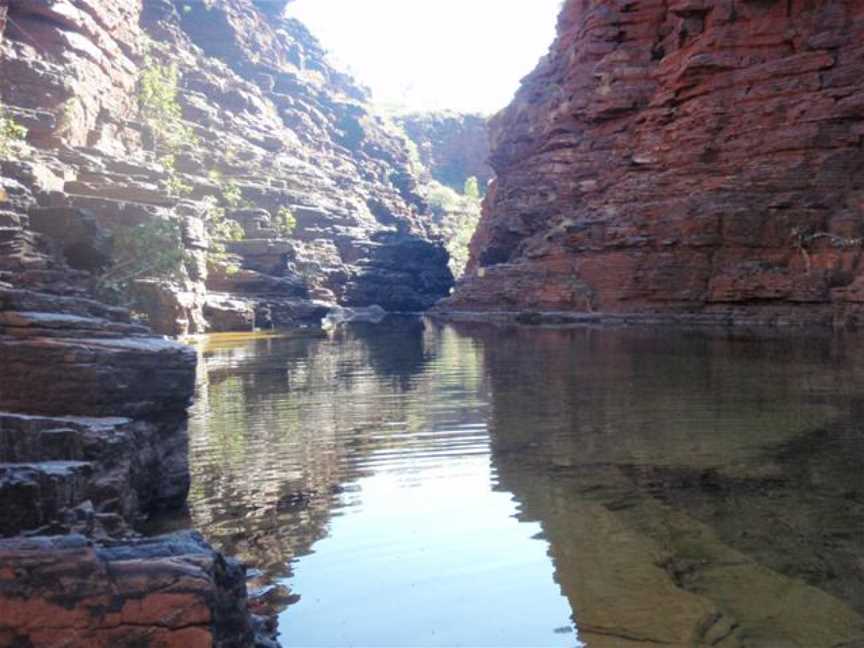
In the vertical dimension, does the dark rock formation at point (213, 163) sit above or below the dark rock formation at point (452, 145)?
below

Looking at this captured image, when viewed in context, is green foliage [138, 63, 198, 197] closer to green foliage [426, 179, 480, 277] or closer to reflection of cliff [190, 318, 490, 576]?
green foliage [426, 179, 480, 277]

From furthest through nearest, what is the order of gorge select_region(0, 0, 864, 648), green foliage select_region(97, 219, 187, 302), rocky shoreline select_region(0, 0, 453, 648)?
green foliage select_region(97, 219, 187, 302) → gorge select_region(0, 0, 864, 648) → rocky shoreline select_region(0, 0, 453, 648)

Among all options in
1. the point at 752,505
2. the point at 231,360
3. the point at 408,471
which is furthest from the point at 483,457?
the point at 231,360

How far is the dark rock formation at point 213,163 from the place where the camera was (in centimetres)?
4825

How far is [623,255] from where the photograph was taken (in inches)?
2080

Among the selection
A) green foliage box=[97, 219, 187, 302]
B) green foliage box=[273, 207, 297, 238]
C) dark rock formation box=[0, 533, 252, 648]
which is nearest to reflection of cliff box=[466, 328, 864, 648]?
dark rock formation box=[0, 533, 252, 648]

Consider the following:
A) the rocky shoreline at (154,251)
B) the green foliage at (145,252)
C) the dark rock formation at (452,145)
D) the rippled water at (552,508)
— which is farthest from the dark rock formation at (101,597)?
the dark rock formation at (452,145)

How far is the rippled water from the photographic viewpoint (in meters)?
6.26

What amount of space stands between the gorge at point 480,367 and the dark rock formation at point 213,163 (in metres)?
0.43

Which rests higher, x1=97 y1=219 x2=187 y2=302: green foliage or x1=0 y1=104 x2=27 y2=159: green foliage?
x1=0 y1=104 x2=27 y2=159: green foliage

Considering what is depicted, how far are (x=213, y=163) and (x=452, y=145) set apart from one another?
325ft

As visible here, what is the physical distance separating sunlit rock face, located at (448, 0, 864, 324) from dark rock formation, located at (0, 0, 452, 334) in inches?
919

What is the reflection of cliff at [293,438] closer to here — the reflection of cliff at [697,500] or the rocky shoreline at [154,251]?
the rocky shoreline at [154,251]

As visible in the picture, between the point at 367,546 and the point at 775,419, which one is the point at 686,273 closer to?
the point at 775,419
